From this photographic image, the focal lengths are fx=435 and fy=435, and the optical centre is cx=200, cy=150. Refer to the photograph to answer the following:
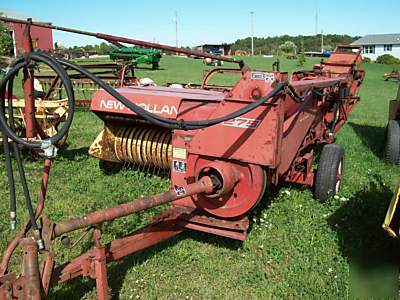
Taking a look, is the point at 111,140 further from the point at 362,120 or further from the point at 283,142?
the point at 362,120

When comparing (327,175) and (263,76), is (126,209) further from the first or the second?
(327,175)

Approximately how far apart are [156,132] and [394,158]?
3.67 metres

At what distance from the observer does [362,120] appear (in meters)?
11.3

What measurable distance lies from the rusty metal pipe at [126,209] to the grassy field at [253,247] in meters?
0.79

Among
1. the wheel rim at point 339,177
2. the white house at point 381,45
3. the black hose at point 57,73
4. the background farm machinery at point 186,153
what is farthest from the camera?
the white house at point 381,45

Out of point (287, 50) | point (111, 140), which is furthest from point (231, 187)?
point (287, 50)

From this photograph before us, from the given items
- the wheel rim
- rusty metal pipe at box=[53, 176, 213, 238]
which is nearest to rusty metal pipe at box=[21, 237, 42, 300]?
rusty metal pipe at box=[53, 176, 213, 238]

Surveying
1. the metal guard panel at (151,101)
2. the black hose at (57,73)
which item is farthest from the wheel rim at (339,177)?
the black hose at (57,73)

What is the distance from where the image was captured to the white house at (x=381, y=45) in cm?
7038

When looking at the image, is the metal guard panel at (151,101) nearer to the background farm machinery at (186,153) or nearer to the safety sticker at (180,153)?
the background farm machinery at (186,153)

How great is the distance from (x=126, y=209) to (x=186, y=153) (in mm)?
1239

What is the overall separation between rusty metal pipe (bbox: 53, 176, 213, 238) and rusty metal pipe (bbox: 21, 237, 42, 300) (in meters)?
0.13

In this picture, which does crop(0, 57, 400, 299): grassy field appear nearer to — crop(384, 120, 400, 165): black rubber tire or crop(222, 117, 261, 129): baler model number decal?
crop(384, 120, 400, 165): black rubber tire

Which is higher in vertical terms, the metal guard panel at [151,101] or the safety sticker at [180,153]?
the metal guard panel at [151,101]
